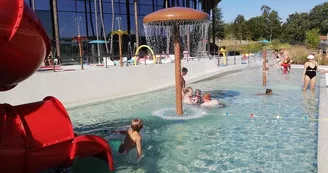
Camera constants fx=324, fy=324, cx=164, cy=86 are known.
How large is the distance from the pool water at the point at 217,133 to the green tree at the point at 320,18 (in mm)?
79495

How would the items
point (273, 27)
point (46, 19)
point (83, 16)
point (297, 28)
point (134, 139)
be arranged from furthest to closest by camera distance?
point (297, 28), point (273, 27), point (83, 16), point (46, 19), point (134, 139)

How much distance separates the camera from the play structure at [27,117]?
3.25 meters

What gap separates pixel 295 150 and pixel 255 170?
3.92 ft

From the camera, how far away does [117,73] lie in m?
12.1

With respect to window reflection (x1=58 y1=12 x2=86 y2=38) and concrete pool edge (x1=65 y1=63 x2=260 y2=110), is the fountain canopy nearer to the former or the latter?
concrete pool edge (x1=65 y1=63 x2=260 y2=110)

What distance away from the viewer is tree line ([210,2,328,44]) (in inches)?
2837

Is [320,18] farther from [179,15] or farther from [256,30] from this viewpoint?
[179,15]

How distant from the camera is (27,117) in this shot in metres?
3.79

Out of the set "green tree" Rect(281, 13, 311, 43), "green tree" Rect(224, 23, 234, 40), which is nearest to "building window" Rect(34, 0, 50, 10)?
"green tree" Rect(224, 23, 234, 40)

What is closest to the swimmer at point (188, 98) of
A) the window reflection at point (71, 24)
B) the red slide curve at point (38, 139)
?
the red slide curve at point (38, 139)

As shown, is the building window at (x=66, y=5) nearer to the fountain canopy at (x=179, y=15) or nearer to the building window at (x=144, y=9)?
the building window at (x=144, y=9)

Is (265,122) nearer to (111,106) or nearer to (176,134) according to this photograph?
(176,134)

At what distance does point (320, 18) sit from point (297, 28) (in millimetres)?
10606

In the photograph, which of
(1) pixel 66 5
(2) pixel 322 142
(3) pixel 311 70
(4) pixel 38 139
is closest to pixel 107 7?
(1) pixel 66 5
